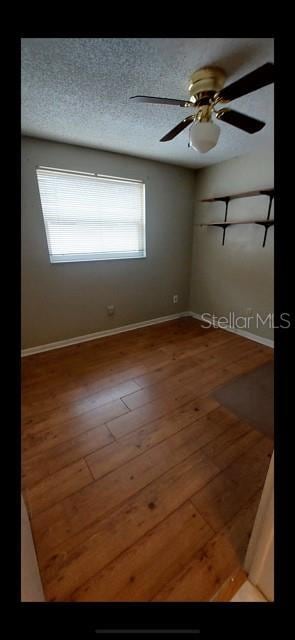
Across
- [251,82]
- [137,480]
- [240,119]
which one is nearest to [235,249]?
[240,119]

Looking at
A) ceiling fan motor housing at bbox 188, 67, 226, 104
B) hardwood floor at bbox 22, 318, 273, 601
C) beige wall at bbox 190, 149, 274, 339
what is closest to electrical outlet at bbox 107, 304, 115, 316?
hardwood floor at bbox 22, 318, 273, 601

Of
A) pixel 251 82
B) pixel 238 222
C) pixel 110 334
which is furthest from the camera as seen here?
pixel 110 334

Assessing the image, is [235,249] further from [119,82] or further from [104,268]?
[119,82]

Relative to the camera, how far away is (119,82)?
1.35 metres

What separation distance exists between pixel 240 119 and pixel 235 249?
5.77 feet

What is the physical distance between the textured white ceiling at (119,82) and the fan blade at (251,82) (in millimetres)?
175

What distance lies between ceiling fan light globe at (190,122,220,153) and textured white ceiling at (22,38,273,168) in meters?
0.26

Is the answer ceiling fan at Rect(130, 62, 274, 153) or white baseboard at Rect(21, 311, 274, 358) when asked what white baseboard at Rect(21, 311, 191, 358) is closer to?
white baseboard at Rect(21, 311, 274, 358)

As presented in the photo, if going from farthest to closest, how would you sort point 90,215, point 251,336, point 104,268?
1. point 251,336
2. point 104,268
3. point 90,215

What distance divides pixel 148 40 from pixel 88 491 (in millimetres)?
2299

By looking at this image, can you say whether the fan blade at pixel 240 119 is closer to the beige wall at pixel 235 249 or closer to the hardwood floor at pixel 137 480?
the beige wall at pixel 235 249

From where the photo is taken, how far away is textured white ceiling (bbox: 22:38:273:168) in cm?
109
